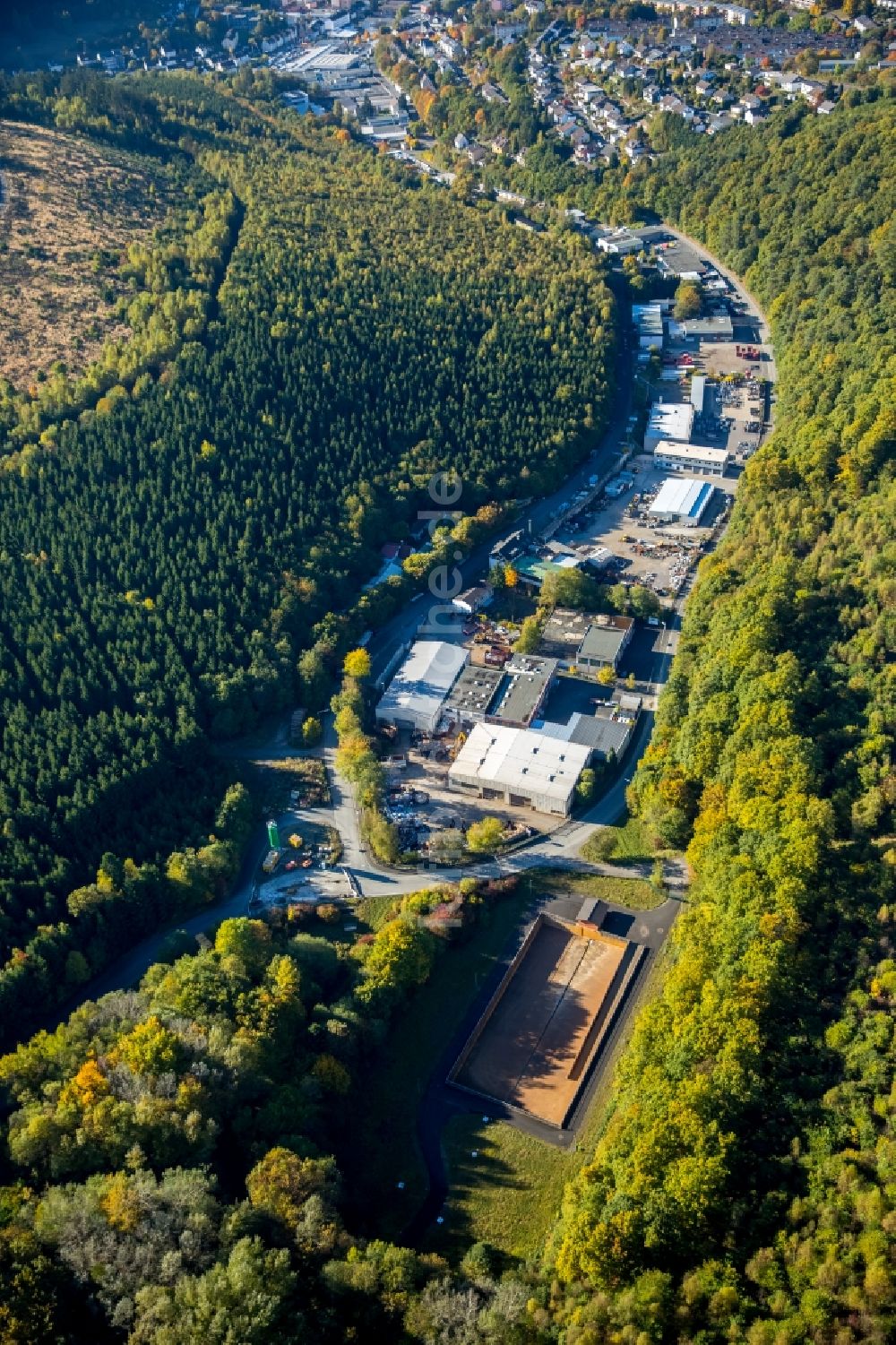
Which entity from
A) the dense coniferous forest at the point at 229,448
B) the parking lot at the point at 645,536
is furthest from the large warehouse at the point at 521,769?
the parking lot at the point at 645,536

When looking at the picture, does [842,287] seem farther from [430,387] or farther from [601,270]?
[430,387]

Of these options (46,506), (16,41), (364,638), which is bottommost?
(364,638)

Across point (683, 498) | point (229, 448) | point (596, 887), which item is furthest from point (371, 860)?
point (683, 498)

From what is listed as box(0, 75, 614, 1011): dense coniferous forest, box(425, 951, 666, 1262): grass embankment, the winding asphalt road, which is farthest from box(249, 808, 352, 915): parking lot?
box(425, 951, 666, 1262): grass embankment

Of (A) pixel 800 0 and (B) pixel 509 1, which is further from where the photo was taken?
(B) pixel 509 1

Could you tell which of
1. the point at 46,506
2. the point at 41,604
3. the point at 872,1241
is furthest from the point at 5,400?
the point at 872,1241

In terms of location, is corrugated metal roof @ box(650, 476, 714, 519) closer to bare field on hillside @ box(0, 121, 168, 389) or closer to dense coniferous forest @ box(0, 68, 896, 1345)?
dense coniferous forest @ box(0, 68, 896, 1345)
